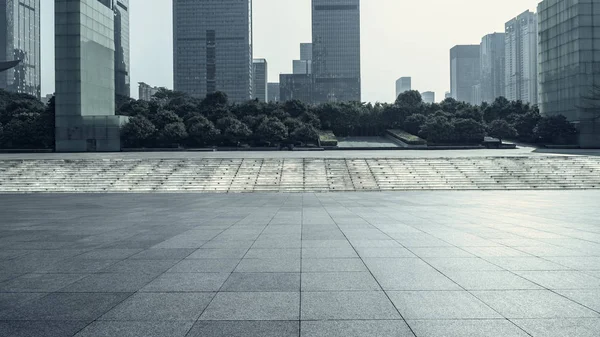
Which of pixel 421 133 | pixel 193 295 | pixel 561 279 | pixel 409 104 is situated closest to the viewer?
pixel 193 295

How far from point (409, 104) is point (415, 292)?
8774 cm

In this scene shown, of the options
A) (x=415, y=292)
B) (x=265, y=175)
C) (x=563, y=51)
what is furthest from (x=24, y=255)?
(x=563, y=51)

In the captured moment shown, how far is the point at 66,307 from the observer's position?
564 centimetres

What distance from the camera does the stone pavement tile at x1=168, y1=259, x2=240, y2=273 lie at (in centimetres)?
755

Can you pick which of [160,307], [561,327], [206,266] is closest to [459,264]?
[561,327]

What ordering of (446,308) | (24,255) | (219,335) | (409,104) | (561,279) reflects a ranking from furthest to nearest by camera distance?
(409,104), (24,255), (561,279), (446,308), (219,335)

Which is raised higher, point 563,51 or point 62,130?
point 563,51

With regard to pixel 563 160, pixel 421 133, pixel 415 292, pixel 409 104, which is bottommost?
pixel 415 292

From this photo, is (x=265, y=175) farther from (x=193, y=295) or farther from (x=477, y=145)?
(x=477, y=145)

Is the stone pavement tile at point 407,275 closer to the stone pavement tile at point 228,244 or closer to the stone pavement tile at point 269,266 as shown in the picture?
the stone pavement tile at point 269,266

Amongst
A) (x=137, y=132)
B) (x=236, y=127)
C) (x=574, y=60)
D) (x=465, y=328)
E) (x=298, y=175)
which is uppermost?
(x=574, y=60)

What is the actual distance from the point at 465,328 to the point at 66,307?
17.4 ft

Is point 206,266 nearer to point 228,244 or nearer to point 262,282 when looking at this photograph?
point 262,282

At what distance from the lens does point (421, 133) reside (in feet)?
223
